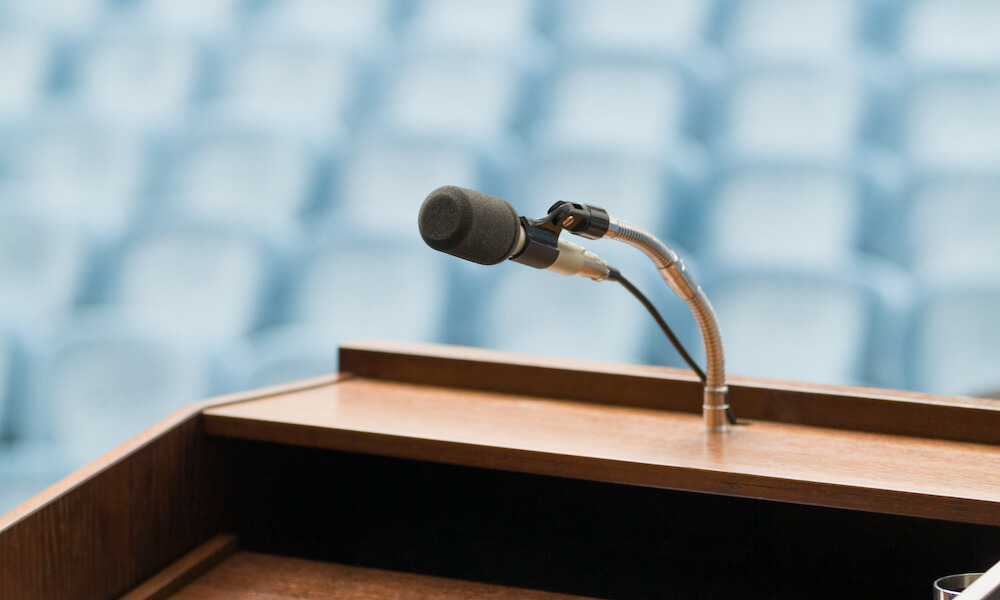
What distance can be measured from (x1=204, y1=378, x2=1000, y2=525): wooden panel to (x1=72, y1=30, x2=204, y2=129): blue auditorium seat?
1.00 metres

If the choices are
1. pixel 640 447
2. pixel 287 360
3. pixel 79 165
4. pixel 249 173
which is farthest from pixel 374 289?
pixel 640 447

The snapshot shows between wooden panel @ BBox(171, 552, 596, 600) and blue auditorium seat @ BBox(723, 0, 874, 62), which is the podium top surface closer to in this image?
wooden panel @ BBox(171, 552, 596, 600)

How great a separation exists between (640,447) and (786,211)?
741 millimetres

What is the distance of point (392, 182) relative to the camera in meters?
1.10

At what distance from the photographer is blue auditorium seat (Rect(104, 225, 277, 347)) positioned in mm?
995

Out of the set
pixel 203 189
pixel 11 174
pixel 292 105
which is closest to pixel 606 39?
pixel 292 105

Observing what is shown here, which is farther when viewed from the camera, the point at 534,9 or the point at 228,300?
the point at 534,9

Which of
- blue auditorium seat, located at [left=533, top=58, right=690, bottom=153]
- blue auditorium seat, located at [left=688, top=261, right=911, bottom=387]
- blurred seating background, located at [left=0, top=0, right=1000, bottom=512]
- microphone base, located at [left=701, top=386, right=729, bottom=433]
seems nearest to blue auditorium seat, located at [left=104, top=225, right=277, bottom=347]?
blurred seating background, located at [left=0, top=0, right=1000, bottom=512]

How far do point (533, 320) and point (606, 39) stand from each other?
17.8 inches

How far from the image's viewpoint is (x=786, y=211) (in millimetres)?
998

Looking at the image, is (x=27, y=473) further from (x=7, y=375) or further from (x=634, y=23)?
(x=634, y=23)

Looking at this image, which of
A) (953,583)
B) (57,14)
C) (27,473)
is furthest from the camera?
(57,14)

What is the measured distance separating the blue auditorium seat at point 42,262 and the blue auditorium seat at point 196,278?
50mm

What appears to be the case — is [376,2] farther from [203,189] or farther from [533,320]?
[533,320]
